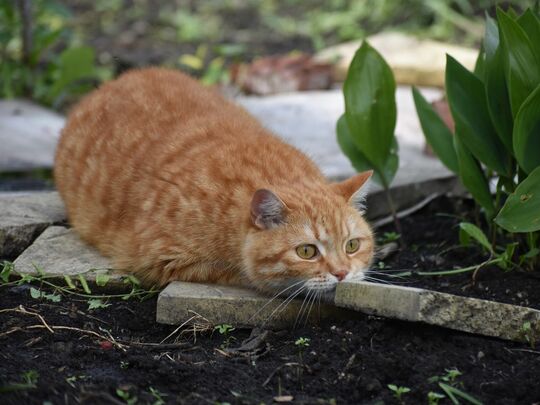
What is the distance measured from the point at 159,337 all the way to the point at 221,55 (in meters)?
5.96

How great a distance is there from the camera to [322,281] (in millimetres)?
3436

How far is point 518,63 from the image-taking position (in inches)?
137

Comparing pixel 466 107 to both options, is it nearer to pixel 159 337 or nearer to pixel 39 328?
pixel 159 337

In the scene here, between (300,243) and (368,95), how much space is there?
1.03 m

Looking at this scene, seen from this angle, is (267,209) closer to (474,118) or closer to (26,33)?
(474,118)

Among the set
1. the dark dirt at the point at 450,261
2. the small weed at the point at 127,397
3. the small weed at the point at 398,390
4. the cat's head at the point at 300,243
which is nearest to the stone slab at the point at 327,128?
the dark dirt at the point at 450,261

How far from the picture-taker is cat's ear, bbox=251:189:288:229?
3418mm

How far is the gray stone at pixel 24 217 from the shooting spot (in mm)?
4223

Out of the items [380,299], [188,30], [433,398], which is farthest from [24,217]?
[188,30]

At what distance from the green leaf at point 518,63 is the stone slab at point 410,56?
12.5ft

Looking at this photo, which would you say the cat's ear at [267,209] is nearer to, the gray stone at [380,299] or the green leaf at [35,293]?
the gray stone at [380,299]

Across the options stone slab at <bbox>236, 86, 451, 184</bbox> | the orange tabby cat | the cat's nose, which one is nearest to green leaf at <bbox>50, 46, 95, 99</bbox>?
stone slab at <bbox>236, 86, 451, 184</bbox>

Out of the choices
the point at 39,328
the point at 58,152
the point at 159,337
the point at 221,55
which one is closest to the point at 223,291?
the point at 159,337

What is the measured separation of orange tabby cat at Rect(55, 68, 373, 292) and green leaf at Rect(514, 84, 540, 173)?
659 mm
